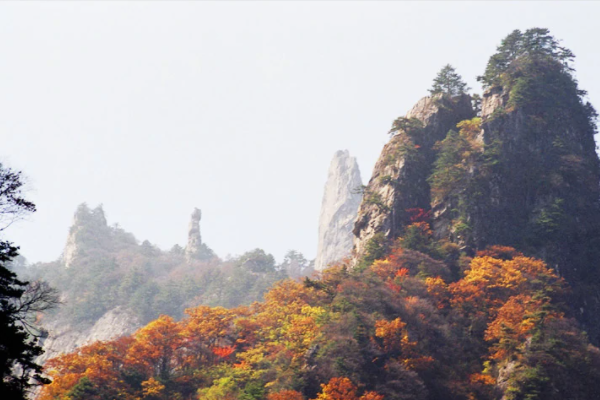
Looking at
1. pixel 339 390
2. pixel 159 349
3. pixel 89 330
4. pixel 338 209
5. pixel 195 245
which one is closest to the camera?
pixel 339 390

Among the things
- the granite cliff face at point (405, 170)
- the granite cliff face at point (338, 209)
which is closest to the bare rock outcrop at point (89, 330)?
the granite cliff face at point (405, 170)

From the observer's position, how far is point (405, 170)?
7225 cm

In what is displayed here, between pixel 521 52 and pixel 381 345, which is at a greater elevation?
pixel 521 52

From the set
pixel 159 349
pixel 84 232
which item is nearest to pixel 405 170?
pixel 159 349

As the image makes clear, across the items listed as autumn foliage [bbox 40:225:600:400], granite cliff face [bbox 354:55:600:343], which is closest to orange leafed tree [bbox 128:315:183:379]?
autumn foliage [bbox 40:225:600:400]

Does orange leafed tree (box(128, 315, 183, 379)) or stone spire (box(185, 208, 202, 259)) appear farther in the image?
stone spire (box(185, 208, 202, 259))

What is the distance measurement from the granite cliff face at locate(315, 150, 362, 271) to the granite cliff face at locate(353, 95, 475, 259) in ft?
226

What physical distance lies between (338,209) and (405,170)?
3167 inches

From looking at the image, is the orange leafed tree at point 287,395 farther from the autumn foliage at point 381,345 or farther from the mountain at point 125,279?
the mountain at point 125,279

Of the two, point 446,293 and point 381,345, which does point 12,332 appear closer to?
point 381,345

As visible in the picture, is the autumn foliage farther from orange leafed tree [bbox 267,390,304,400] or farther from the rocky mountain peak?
the rocky mountain peak

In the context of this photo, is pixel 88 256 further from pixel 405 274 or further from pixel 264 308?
pixel 405 274

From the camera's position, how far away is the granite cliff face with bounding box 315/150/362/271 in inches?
5851

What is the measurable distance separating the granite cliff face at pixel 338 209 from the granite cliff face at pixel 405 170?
2716 inches
